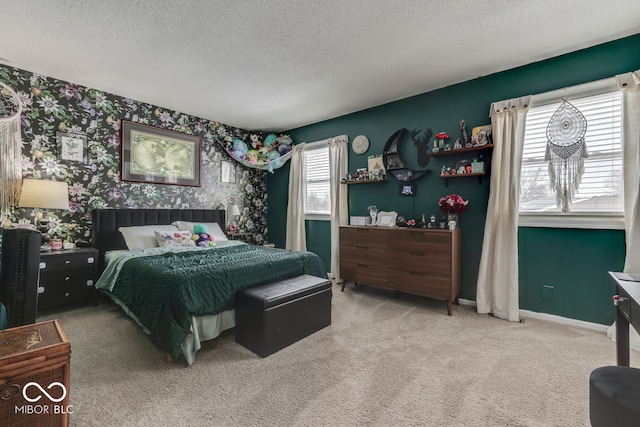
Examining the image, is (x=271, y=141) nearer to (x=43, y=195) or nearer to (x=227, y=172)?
(x=227, y=172)

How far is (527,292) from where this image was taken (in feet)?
9.45

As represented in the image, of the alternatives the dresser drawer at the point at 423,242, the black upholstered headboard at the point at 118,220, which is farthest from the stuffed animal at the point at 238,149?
the dresser drawer at the point at 423,242

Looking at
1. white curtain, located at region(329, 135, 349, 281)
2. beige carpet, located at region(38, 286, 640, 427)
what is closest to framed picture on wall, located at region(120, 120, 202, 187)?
beige carpet, located at region(38, 286, 640, 427)

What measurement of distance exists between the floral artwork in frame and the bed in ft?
2.25

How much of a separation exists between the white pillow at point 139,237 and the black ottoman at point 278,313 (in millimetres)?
1776

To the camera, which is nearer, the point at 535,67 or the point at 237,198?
the point at 535,67

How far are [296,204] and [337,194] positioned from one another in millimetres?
883

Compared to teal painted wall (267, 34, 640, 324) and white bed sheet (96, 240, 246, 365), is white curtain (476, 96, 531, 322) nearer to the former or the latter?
teal painted wall (267, 34, 640, 324)

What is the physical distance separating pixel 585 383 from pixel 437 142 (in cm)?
257

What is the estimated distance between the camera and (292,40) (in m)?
2.46

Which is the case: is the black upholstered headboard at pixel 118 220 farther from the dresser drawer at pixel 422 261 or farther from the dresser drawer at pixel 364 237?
the dresser drawer at pixel 422 261

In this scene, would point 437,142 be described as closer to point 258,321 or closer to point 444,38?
point 444,38

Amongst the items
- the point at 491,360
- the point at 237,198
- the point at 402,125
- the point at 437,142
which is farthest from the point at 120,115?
the point at 491,360

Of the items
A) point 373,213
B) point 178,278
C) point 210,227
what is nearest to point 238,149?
point 210,227
